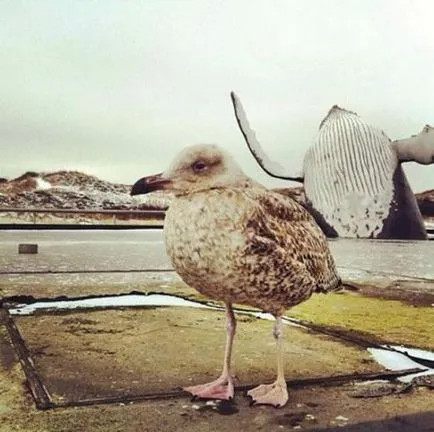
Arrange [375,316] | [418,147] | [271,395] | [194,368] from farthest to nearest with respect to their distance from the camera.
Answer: [418,147] → [375,316] → [194,368] → [271,395]

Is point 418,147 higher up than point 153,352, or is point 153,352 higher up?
point 418,147

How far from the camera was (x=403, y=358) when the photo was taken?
1932 mm

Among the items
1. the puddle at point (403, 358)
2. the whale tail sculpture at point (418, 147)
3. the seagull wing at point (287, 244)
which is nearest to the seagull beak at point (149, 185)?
the seagull wing at point (287, 244)

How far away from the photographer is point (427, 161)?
422 inches

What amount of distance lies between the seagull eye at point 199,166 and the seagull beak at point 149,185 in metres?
0.06

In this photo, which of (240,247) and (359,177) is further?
(359,177)

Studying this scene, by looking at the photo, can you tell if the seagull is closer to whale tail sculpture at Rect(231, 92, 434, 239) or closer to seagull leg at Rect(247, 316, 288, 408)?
seagull leg at Rect(247, 316, 288, 408)

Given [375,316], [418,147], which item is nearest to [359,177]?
[418,147]

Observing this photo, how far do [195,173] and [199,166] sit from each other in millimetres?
17

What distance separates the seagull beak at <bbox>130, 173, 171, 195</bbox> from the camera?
4.50ft

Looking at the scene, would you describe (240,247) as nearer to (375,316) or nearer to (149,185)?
(149,185)

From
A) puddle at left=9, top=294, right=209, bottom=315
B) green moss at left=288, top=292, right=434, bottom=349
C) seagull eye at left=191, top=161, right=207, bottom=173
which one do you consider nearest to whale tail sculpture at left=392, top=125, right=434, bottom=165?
green moss at left=288, top=292, right=434, bottom=349

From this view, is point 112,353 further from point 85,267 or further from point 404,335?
point 85,267

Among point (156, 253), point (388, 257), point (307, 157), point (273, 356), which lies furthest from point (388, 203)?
point (273, 356)
